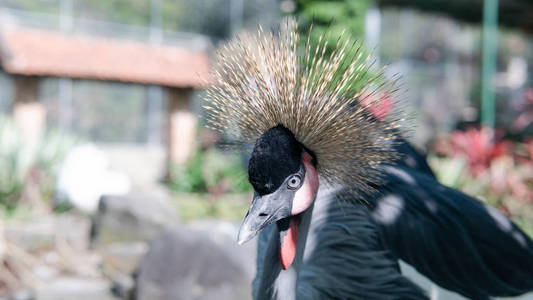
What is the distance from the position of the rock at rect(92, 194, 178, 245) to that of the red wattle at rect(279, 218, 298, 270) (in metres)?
3.94

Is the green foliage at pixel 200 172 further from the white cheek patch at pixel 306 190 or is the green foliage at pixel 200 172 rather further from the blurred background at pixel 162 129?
the white cheek patch at pixel 306 190

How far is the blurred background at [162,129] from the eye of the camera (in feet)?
14.3

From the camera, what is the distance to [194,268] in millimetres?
3373

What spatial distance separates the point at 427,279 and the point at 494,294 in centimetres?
25

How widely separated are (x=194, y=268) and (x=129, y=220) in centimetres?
201

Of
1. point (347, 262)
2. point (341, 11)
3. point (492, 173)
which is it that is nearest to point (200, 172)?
point (341, 11)

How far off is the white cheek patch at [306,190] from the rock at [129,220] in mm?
4031

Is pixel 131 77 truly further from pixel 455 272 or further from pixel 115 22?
pixel 455 272

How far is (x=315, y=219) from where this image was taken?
1585mm

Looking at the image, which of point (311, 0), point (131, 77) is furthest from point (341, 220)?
point (131, 77)

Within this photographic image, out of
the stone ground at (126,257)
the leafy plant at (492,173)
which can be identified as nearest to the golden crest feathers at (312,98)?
the stone ground at (126,257)

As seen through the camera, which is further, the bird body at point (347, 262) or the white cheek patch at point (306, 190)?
the bird body at point (347, 262)

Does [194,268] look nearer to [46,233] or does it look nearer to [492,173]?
[46,233]

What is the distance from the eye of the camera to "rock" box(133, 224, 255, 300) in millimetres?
3217
